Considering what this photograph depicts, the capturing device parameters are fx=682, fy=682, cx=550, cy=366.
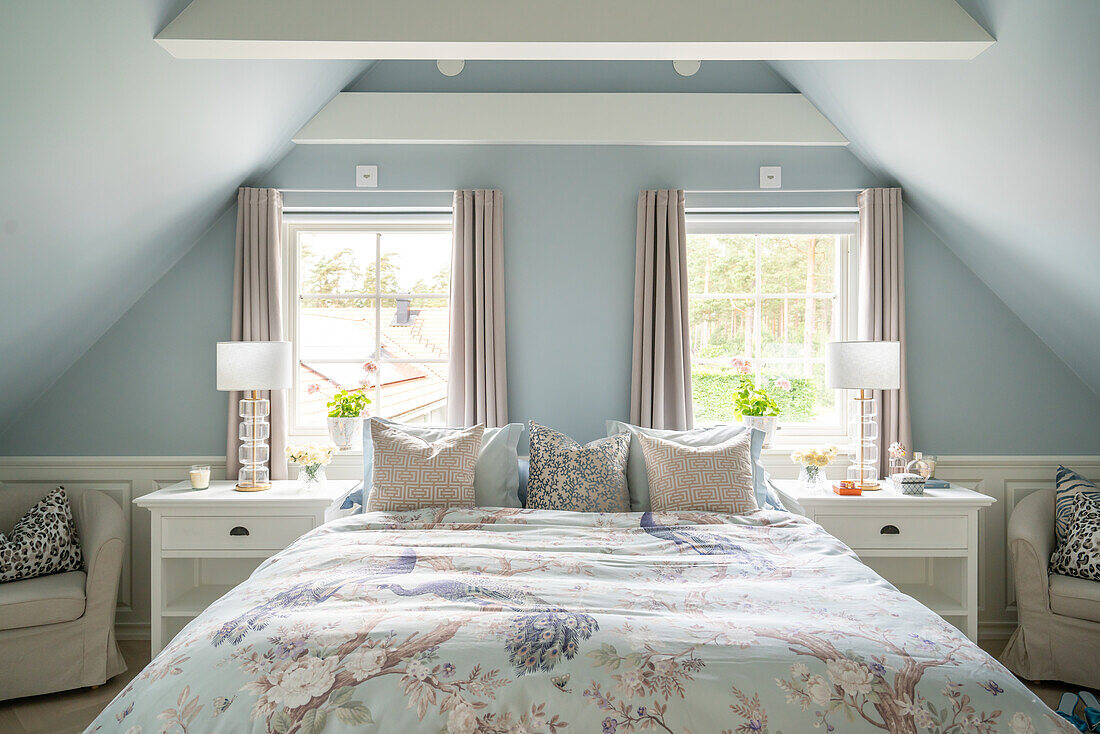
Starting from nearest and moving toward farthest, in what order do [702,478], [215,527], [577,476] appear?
1. [702,478]
2. [577,476]
3. [215,527]

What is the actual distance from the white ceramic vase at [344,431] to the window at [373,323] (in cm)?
24

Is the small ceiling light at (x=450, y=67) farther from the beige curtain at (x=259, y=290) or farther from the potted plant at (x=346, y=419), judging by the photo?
the potted plant at (x=346, y=419)

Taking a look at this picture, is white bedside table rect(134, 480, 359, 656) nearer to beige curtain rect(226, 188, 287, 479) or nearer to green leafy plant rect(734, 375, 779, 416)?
beige curtain rect(226, 188, 287, 479)

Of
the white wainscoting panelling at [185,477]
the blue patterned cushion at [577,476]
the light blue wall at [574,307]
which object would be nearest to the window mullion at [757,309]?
the light blue wall at [574,307]

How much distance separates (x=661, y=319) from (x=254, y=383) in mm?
1910

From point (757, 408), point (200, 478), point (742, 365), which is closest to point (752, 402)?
point (757, 408)

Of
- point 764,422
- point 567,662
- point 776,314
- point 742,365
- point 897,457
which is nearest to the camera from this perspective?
point 567,662

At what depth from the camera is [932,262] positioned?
3.45m

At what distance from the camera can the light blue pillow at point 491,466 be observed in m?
2.75

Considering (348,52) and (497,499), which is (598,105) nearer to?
(348,52)

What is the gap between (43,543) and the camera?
286cm

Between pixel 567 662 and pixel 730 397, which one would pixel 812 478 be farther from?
pixel 567 662

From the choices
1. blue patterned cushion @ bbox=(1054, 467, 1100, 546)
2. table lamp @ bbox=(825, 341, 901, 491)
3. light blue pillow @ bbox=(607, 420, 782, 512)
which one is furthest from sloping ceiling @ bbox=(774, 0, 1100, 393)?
light blue pillow @ bbox=(607, 420, 782, 512)

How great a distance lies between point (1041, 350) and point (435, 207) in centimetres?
313
